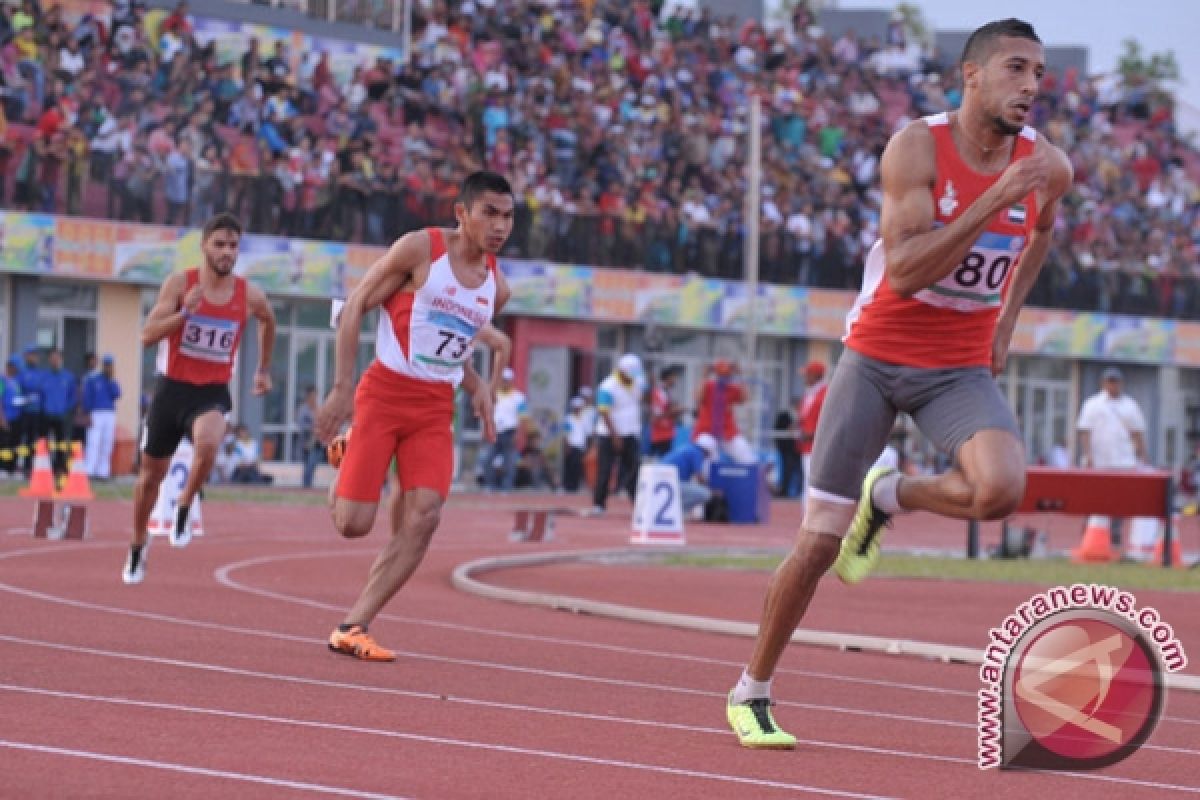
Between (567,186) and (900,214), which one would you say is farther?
(567,186)

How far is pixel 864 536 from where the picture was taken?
8.23 m

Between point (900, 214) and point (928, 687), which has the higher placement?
point (900, 214)

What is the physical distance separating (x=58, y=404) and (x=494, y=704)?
2462 centimetres

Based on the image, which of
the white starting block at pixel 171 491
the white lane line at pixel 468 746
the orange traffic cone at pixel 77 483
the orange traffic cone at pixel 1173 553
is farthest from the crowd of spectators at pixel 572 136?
the white lane line at pixel 468 746

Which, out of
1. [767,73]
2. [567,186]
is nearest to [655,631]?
[567,186]

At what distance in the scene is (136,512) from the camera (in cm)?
1485

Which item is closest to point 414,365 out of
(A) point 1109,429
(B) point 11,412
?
(A) point 1109,429

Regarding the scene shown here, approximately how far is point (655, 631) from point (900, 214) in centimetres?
620

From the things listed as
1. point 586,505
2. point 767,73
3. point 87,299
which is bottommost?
point 586,505

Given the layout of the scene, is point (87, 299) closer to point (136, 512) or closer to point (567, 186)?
point (567, 186)

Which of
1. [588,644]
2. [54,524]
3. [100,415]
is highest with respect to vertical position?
[100,415]

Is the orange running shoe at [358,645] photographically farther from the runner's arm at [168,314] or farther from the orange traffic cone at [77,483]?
the orange traffic cone at [77,483]

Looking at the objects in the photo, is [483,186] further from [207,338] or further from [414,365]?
[207,338]

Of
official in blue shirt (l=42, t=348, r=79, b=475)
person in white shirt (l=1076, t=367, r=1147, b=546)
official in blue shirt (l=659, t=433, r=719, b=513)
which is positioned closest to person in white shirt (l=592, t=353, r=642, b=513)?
official in blue shirt (l=659, t=433, r=719, b=513)
